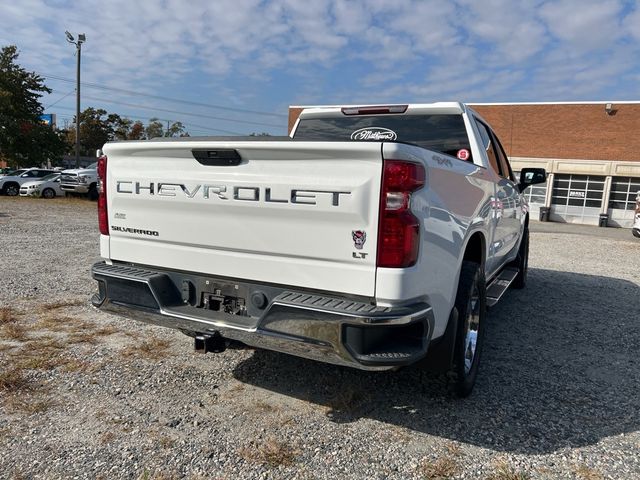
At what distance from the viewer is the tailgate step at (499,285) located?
4.31 m

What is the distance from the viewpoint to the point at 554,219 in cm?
2878

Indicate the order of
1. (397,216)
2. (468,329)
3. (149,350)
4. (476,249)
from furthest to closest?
(149,350)
(476,249)
(468,329)
(397,216)

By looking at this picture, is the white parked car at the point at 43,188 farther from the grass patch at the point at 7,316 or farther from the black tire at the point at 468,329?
the black tire at the point at 468,329

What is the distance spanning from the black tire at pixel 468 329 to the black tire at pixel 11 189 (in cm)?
2839

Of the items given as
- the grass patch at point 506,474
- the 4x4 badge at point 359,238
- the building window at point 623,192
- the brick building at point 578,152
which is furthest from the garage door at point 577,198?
the 4x4 badge at point 359,238

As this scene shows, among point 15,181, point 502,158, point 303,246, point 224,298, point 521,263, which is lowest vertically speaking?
point 15,181

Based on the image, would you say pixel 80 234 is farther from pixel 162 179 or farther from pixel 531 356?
pixel 531 356

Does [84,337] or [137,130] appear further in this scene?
[137,130]

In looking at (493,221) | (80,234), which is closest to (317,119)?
(493,221)

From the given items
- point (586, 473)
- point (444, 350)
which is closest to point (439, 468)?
point (444, 350)

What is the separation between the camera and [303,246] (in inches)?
112

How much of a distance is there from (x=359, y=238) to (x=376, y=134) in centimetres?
215

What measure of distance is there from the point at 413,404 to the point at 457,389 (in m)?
0.32

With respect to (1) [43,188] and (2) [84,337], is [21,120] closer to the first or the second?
(1) [43,188]
